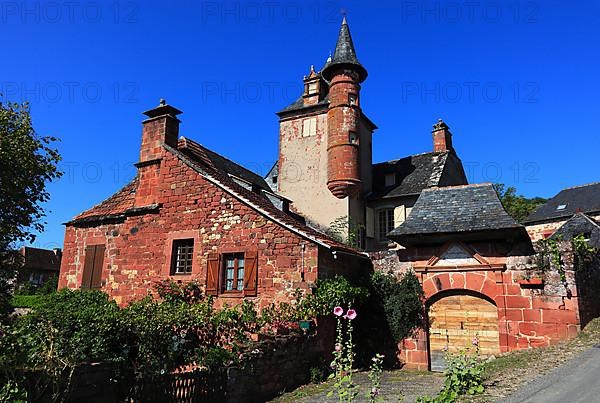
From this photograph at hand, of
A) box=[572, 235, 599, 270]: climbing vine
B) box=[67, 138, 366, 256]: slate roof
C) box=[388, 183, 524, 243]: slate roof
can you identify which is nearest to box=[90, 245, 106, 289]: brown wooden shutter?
box=[67, 138, 366, 256]: slate roof

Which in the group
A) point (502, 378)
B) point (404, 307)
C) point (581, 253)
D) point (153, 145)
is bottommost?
point (502, 378)

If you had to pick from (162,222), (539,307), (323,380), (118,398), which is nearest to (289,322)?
(323,380)

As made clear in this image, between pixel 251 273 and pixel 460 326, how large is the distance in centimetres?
604

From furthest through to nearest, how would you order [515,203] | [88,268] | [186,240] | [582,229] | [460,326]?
Answer: [515,203] → [582,229] → [88,268] → [186,240] → [460,326]

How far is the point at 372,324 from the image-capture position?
42.8 ft

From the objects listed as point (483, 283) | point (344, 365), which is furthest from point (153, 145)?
point (344, 365)

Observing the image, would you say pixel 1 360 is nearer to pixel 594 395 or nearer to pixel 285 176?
pixel 594 395

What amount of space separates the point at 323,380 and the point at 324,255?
3114mm

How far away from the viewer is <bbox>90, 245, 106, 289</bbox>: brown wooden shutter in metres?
14.4

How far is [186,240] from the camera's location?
44.1 feet

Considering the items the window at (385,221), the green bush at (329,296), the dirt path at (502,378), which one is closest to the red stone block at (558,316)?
the dirt path at (502,378)

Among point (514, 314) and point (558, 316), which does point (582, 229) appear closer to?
point (558, 316)

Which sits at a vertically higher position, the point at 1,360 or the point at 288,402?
the point at 1,360

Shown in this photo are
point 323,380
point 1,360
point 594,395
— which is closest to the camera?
point 1,360
